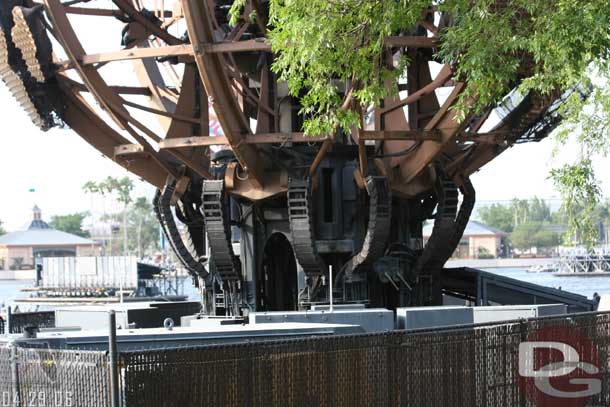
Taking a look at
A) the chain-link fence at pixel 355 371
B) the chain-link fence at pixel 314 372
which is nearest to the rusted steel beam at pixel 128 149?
the chain-link fence at pixel 355 371

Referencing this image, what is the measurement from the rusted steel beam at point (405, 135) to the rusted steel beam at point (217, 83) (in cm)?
308

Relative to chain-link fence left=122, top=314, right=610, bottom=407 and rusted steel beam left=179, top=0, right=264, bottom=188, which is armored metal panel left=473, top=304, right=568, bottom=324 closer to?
rusted steel beam left=179, top=0, right=264, bottom=188

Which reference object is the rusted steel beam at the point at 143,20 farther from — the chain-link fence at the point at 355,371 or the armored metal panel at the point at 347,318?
the chain-link fence at the point at 355,371

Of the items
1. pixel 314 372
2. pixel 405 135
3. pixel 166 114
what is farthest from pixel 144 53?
pixel 314 372

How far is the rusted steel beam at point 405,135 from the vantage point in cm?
2998

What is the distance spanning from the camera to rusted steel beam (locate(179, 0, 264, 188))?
2775 cm

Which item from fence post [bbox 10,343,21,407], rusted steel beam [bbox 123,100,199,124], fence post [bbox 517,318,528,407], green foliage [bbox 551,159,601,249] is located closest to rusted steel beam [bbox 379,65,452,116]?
rusted steel beam [bbox 123,100,199,124]

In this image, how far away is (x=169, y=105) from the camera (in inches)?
1518

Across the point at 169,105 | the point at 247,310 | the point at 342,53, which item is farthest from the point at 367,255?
the point at 342,53

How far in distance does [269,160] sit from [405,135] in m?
4.75

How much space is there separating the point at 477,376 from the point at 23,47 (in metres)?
19.9

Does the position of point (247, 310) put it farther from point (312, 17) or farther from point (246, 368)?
point (246, 368)
